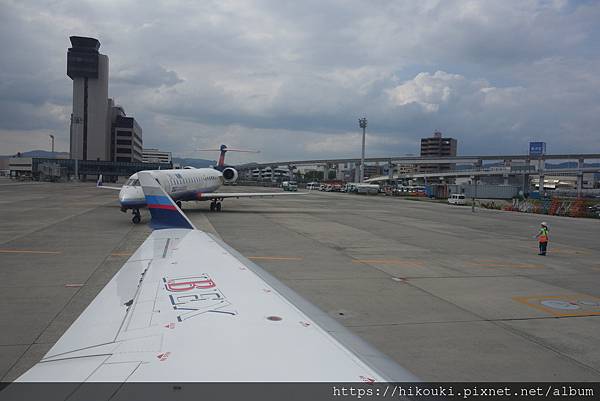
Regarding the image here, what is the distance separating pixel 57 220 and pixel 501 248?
871 inches

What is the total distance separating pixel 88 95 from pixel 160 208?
148114 mm

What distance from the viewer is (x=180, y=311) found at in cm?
386

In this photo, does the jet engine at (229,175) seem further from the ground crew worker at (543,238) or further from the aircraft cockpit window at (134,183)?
the ground crew worker at (543,238)

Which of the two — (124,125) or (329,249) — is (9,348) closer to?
(329,249)

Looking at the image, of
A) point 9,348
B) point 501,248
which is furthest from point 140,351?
point 501,248

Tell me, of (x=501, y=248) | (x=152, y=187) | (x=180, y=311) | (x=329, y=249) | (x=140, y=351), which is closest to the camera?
(x=140, y=351)

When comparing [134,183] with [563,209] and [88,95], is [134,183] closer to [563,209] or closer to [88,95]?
[563,209]

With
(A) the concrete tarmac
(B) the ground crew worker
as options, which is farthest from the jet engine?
(B) the ground crew worker

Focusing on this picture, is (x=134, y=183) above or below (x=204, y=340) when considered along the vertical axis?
above

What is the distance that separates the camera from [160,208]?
7.94 m

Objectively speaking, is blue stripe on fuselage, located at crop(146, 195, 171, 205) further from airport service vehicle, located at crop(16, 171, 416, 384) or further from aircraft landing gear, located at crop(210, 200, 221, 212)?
aircraft landing gear, located at crop(210, 200, 221, 212)

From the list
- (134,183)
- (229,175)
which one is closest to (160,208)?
(134,183)

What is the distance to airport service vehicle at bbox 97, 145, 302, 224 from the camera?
22.3m

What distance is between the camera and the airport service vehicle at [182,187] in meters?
22.3
